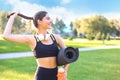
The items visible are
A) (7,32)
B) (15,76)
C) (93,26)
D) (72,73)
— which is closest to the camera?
(7,32)

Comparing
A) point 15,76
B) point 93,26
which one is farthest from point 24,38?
point 93,26

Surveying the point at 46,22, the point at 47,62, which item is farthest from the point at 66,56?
the point at 46,22

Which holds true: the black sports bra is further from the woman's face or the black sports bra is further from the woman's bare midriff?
the woman's face

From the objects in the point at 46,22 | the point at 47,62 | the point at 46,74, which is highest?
the point at 46,22

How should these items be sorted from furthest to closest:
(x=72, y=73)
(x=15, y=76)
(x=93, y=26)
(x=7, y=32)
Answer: (x=93, y=26), (x=72, y=73), (x=15, y=76), (x=7, y=32)

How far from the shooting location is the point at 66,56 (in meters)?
3.64

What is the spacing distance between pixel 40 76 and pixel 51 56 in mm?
266

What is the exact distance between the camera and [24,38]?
3.70 metres

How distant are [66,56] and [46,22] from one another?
1.58 ft

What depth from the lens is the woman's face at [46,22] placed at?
3.78 meters

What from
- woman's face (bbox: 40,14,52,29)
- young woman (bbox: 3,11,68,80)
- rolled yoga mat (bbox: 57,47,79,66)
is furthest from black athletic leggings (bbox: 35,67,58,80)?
woman's face (bbox: 40,14,52,29)

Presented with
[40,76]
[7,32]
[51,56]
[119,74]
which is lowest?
[119,74]

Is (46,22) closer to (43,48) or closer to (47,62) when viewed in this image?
(43,48)

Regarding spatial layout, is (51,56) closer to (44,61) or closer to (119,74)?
(44,61)
